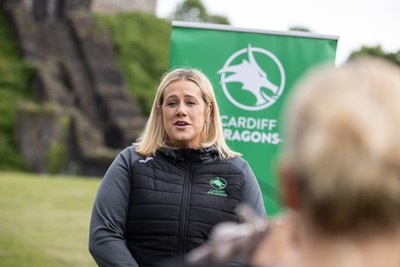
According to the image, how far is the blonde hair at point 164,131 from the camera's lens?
146 inches

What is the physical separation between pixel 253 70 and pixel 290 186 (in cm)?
383

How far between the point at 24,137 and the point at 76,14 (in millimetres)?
8373

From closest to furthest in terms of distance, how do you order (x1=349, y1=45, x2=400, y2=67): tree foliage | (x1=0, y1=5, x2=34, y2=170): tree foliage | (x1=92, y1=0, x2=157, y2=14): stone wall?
(x1=0, y1=5, x2=34, y2=170): tree foliage → (x1=92, y1=0, x2=157, y2=14): stone wall → (x1=349, y1=45, x2=400, y2=67): tree foliage

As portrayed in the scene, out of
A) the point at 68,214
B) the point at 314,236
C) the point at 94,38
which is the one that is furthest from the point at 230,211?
the point at 94,38

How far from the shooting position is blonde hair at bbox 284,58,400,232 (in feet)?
4.26

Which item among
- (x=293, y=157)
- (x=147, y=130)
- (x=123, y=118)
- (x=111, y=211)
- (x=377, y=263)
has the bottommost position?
(x=123, y=118)

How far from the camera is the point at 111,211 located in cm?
356

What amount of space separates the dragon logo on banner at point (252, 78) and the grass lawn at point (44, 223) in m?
4.47

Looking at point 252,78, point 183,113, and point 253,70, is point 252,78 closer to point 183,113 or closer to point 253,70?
point 253,70

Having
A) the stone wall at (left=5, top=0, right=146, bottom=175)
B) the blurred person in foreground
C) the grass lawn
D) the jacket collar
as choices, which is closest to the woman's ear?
the blurred person in foreground

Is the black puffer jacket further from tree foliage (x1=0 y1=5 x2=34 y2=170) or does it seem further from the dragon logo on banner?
tree foliage (x1=0 y1=5 x2=34 y2=170)

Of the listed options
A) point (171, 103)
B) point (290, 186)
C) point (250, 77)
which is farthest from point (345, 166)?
point (250, 77)

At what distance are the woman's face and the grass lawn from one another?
5.51 m

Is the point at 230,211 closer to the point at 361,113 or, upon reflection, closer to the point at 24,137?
the point at 361,113
